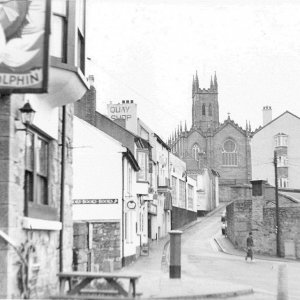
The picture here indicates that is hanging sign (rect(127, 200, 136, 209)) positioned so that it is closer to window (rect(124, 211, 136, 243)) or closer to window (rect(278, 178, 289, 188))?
window (rect(124, 211, 136, 243))

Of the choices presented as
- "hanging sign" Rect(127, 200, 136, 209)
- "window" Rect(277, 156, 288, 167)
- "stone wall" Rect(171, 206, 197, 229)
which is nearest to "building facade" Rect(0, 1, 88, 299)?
"hanging sign" Rect(127, 200, 136, 209)

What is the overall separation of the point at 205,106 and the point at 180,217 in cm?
8116

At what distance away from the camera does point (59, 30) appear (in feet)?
38.1

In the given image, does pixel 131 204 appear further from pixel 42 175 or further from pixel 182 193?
pixel 182 193

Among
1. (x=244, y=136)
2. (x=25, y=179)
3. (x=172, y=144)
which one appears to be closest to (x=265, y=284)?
(x=25, y=179)

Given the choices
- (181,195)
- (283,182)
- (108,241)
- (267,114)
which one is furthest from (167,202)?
(267,114)

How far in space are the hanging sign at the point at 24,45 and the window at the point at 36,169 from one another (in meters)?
1.62

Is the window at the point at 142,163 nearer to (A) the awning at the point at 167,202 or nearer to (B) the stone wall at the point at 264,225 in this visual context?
(B) the stone wall at the point at 264,225

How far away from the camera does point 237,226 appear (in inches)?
1592

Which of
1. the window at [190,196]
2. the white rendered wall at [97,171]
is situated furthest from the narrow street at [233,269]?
the window at [190,196]

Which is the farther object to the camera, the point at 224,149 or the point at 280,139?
the point at 224,149

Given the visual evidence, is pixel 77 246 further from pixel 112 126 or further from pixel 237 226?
pixel 237 226

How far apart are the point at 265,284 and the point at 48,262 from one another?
34.0ft

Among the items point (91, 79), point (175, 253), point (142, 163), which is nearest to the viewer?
point (175, 253)
